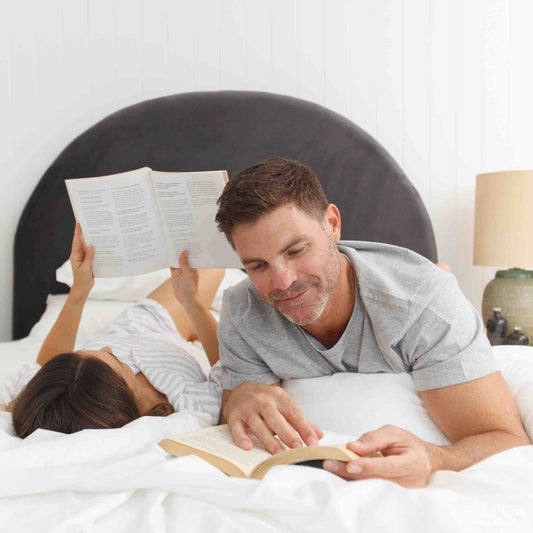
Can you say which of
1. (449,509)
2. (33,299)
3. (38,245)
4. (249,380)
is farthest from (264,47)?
(449,509)

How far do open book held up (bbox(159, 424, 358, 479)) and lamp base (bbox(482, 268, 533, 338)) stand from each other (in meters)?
1.22

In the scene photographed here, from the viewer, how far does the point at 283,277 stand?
1.08m

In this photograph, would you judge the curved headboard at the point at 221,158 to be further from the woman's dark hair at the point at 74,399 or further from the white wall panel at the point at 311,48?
the woman's dark hair at the point at 74,399

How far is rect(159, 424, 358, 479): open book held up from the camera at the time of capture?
2.63 ft

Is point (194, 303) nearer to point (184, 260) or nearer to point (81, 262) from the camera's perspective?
point (184, 260)

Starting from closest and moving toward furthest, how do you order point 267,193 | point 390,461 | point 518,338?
point 390,461 → point 267,193 → point 518,338

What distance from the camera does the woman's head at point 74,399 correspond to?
116 cm

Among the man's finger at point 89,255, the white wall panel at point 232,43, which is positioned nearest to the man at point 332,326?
the man's finger at point 89,255

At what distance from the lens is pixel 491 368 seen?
108 cm

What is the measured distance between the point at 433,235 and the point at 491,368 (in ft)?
3.90

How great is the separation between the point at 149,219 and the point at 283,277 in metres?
0.46

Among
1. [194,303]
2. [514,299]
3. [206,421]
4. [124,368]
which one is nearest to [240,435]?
[206,421]

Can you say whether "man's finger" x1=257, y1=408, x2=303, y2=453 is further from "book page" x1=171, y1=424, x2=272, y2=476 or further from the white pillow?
the white pillow

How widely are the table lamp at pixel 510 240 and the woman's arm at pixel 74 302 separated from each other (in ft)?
4.40
